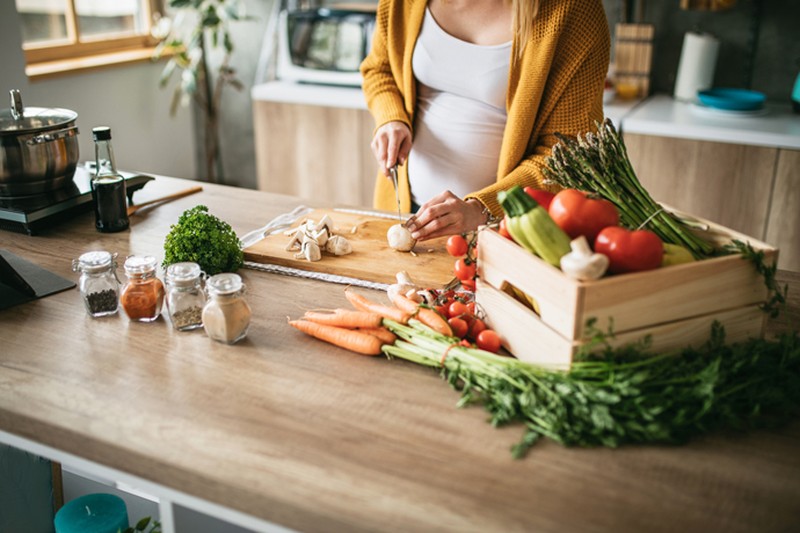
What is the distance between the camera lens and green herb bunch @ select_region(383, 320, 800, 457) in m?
0.99

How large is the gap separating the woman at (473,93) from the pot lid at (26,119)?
75 cm

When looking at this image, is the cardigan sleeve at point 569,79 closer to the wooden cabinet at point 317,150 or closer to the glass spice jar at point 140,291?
the glass spice jar at point 140,291

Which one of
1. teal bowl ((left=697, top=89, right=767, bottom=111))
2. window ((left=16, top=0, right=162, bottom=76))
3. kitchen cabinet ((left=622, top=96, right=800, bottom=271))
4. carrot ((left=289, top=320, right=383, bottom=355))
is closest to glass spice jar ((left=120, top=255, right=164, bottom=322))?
carrot ((left=289, top=320, right=383, bottom=355))

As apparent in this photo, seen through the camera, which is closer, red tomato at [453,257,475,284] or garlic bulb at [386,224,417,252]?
red tomato at [453,257,475,284]

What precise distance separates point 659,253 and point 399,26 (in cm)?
121

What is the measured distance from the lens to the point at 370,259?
62.9 inches

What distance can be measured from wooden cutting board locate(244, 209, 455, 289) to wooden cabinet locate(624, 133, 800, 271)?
155 cm

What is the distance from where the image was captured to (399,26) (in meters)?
2.03

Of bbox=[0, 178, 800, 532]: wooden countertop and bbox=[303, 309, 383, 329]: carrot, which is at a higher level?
bbox=[303, 309, 383, 329]: carrot

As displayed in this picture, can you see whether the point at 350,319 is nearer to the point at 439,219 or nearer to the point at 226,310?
the point at 226,310

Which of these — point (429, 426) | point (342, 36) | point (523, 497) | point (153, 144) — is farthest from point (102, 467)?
point (153, 144)

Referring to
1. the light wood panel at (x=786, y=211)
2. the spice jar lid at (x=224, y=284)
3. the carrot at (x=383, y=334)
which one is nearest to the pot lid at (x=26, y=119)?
the spice jar lid at (x=224, y=284)

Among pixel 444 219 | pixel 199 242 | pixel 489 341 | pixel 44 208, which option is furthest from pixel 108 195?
pixel 489 341

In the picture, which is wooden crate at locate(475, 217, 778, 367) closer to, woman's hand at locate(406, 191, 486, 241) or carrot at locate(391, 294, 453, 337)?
carrot at locate(391, 294, 453, 337)
